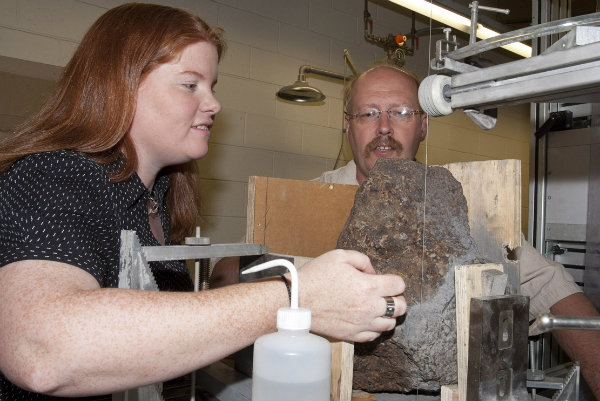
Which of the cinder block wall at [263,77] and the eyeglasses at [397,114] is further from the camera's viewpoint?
the cinder block wall at [263,77]

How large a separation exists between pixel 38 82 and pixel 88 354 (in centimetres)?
173

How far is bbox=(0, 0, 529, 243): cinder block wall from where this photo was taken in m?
2.03

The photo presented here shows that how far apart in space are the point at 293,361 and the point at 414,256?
1.28ft

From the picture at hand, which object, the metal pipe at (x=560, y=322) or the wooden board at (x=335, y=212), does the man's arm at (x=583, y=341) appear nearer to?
the wooden board at (x=335, y=212)

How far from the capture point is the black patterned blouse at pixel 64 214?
2.12ft

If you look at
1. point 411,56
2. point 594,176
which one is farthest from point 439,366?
point 411,56

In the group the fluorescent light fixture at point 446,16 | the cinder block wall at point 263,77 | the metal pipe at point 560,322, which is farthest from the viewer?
the cinder block wall at point 263,77

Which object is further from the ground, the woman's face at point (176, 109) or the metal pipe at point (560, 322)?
the woman's face at point (176, 109)

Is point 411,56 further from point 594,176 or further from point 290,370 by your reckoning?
point 290,370

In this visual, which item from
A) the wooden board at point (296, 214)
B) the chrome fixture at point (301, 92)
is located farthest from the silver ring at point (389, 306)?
the chrome fixture at point (301, 92)

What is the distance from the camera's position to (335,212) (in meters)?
1.18

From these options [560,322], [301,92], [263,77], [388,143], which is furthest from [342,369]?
[263,77]

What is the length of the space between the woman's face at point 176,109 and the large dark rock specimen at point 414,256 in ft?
1.30

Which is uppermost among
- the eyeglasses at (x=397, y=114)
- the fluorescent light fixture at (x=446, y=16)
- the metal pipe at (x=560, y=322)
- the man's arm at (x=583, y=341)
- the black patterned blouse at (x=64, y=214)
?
the fluorescent light fixture at (x=446, y=16)
